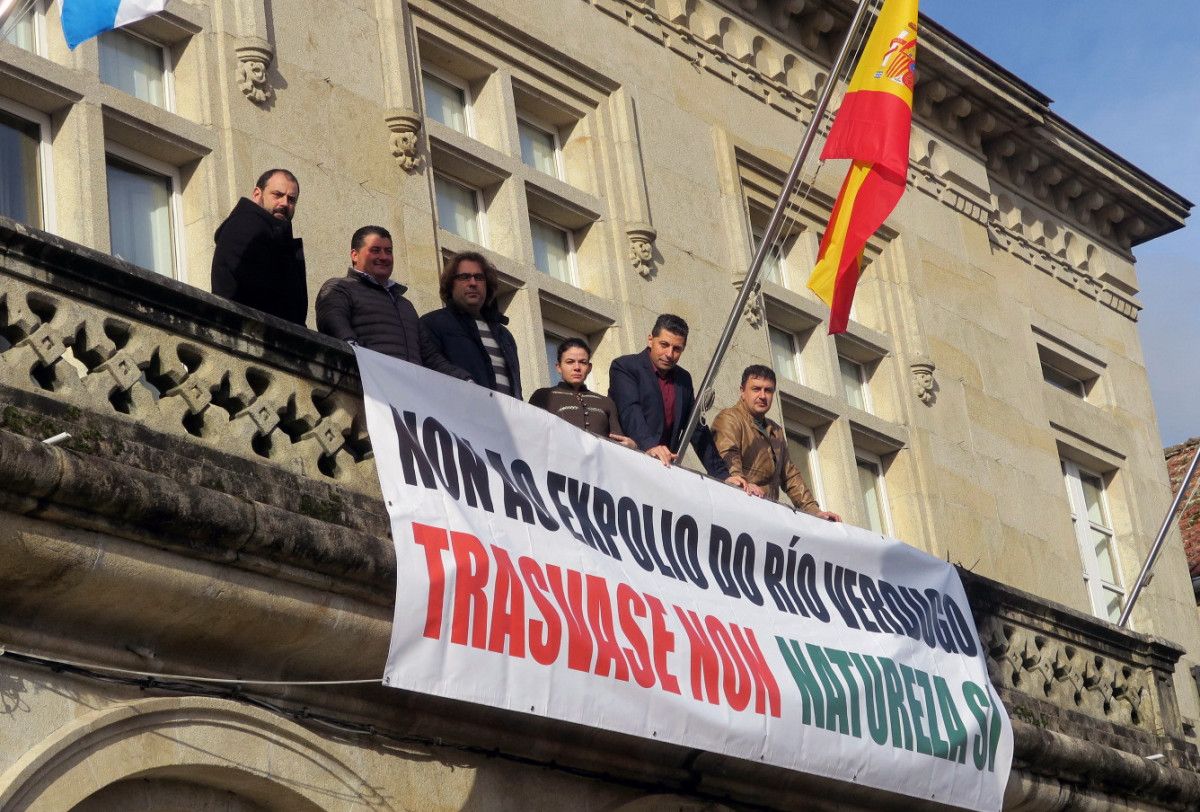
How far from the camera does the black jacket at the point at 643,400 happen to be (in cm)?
1335

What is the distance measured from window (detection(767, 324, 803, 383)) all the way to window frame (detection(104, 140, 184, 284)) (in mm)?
6247

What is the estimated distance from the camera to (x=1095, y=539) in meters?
21.9

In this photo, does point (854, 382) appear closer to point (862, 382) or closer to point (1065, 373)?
point (862, 382)

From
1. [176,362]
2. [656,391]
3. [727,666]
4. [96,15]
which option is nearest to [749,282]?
[656,391]

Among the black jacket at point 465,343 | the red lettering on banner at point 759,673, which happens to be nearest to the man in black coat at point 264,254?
the black jacket at point 465,343

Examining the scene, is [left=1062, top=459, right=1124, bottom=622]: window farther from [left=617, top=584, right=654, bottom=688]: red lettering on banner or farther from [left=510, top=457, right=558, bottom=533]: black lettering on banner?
[left=510, top=457, right=558, bottom=533]: black lettering on banner

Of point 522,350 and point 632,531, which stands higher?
point 522,350

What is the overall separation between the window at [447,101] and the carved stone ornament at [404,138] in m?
0.97

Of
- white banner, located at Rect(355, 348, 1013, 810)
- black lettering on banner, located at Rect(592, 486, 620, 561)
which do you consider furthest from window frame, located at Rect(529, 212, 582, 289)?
black lettering on banner, located at Rect(592, 486, 620, 561)

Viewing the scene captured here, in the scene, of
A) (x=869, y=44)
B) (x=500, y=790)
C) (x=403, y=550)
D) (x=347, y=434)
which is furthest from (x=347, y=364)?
(x=869, y=44)

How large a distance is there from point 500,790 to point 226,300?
10.3 ft

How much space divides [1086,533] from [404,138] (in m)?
9.59

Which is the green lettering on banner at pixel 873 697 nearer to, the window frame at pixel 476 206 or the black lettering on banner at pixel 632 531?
the black lettering on banner at pixel 632 531

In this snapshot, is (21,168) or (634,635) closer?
(634,635)
